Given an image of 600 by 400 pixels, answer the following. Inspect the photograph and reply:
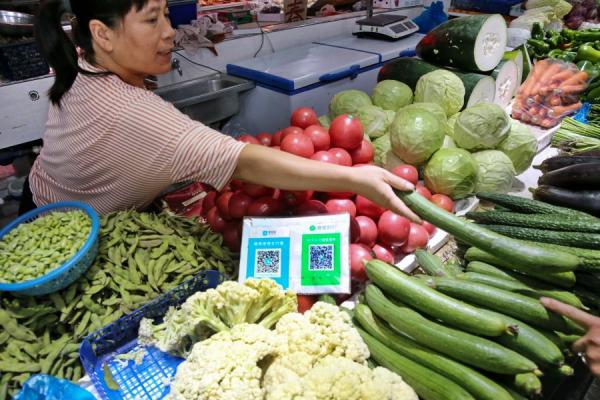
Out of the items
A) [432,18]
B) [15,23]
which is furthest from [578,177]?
[432,18]

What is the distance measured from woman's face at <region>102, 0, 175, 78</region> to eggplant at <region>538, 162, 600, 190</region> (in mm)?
2116

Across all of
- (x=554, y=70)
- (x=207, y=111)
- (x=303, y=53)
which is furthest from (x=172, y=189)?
(x=554, y=70)

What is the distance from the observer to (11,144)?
131 inches

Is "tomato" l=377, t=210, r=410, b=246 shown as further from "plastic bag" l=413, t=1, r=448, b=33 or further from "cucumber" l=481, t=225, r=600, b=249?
"plastic bag" l=413, t=1, r=448, b=33

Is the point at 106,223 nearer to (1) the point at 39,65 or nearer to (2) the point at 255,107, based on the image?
(1) the point at 39,65

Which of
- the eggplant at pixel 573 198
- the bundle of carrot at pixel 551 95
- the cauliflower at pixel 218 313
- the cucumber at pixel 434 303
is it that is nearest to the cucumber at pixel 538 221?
the eggplant at pixel 573 198

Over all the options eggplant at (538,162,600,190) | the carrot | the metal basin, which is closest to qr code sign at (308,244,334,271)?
eggplant at (538,162,600,190)

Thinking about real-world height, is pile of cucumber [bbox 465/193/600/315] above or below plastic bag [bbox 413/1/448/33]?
below

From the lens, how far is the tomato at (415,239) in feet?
6.50

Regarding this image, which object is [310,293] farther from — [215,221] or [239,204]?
[215,221]

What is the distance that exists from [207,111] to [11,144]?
1.72m

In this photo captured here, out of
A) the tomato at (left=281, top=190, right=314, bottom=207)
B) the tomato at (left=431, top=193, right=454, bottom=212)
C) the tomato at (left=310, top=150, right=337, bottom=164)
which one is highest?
the tomato at (left=310, top=150, right=337, bottom=164)

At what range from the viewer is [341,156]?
218cm

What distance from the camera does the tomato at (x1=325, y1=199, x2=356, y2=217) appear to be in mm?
1946
